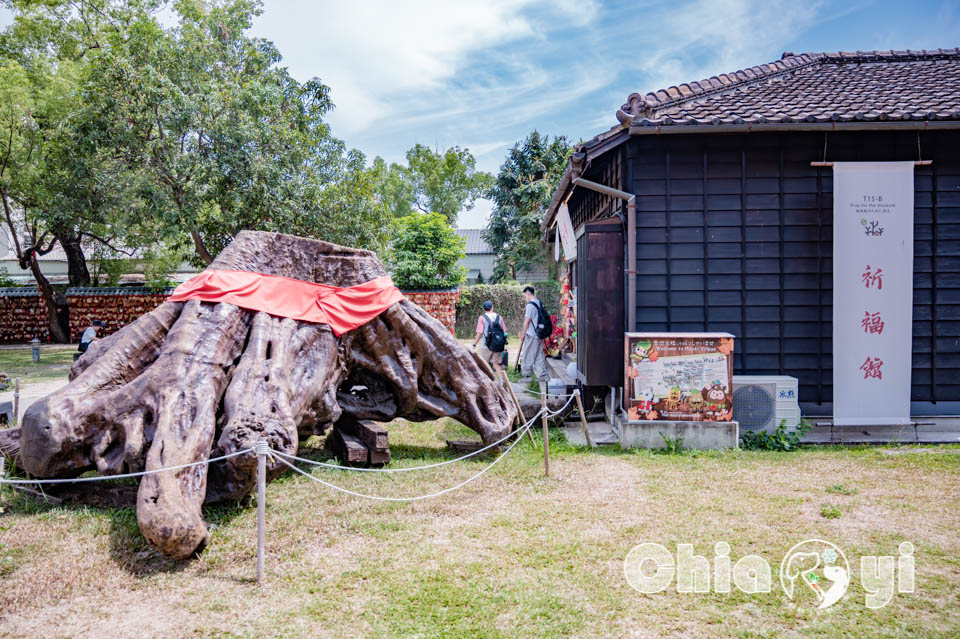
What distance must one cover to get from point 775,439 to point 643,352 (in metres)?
1.99

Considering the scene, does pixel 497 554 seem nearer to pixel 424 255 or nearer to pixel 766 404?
pixel 766 404

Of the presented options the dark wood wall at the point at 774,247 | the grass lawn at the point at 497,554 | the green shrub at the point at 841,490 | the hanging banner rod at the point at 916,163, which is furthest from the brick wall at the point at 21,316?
the green shrub at the point at 841,490

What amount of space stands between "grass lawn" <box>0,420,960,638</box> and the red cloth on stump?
1758mm

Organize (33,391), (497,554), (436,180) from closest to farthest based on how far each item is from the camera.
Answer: (497,554) < (33,391) < (436,180)

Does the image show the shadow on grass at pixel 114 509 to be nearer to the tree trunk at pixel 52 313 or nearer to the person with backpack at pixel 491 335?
the person with backpack at pixel 491 335

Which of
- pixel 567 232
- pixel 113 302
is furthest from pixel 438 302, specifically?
pixel 113 302

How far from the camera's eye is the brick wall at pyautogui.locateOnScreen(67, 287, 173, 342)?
22.7 meters

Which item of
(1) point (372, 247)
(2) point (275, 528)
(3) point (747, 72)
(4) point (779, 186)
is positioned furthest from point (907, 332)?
(1) point (372, 247)

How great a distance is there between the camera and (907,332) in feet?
24.8

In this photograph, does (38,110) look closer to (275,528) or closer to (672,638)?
(275,528)

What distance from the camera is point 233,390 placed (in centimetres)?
524

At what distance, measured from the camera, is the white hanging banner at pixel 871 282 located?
755 centimetres

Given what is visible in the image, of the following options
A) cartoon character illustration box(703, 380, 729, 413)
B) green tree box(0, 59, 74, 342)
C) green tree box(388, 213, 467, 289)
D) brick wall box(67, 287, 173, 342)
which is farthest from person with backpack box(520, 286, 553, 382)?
brick wall box(67, 287, 173, 342)
